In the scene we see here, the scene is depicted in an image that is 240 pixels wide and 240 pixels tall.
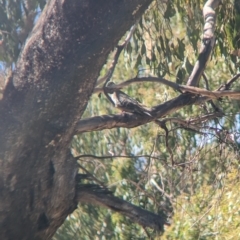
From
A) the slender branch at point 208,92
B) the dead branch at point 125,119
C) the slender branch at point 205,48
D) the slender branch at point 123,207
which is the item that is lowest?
the slender branch at point 123,207

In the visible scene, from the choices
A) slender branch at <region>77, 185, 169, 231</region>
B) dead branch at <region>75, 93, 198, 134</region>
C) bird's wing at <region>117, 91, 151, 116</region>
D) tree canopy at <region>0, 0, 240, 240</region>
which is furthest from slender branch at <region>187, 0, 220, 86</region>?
slender branch at <region>77, 185, 169, 231</region>

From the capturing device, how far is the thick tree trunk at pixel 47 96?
3703mm

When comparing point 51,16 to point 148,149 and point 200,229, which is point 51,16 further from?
point 148,149

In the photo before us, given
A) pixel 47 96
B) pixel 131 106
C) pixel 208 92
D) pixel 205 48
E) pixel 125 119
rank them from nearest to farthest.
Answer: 1. pixel 47 96
2. pixel 125 119
3. pixel 131 106
4. pixel 208 92
5. pixel 205 48

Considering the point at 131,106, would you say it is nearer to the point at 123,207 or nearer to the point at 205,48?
the point at 123,207

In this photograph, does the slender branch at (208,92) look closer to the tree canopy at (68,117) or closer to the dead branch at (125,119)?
the tree canopy at (68,117)

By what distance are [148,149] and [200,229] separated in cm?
310

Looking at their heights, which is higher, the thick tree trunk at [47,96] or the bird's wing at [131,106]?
the bird's wing at [131,106]

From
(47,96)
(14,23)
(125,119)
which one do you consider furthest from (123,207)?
(14,23)

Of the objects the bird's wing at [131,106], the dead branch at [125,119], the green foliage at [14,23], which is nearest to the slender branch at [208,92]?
the dead branch at [125,119]

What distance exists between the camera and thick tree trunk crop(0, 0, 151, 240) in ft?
12.1

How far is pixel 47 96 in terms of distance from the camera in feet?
12.2

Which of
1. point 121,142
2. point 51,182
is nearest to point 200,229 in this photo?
point 51,182

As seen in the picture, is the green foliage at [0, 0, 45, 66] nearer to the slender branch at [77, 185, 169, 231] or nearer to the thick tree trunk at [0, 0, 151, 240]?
the slender branch at [77, 185, 169, 231]
